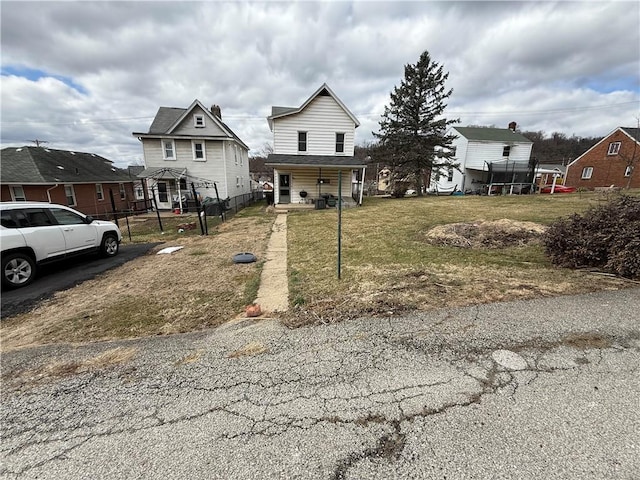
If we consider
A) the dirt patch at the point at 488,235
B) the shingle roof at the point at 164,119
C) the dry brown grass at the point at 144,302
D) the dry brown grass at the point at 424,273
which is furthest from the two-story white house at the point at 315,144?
the dry brown grass at the point at 144,302

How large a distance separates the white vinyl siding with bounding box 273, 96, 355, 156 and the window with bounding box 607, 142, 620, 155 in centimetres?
2765

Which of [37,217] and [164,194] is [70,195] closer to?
[164,194]

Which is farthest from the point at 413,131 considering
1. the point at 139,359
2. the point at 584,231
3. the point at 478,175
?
the point at 139,359

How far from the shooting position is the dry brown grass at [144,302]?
163 inches

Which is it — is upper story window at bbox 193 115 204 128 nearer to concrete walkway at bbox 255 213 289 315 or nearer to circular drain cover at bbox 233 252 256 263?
concrete walkway at bbox 255 213 289 315

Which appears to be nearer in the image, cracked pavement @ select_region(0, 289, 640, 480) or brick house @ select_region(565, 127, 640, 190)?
cracked pavement @ select_region(0, 289, 640, 480)

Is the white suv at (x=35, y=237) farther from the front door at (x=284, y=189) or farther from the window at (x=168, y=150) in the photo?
the window at (x=168, y=150)

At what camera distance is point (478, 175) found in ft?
104

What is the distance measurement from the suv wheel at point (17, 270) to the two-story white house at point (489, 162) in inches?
A: 1162

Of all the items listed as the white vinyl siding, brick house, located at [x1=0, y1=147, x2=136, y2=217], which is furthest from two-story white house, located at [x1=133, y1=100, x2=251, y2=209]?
brick house, located at [x1=0, y1=147, x2=136, y2=217]

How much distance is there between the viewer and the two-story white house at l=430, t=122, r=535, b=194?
89.6ft

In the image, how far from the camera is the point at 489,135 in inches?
1223

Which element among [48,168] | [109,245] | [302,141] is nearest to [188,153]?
[302,141]

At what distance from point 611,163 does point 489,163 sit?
12020mm
